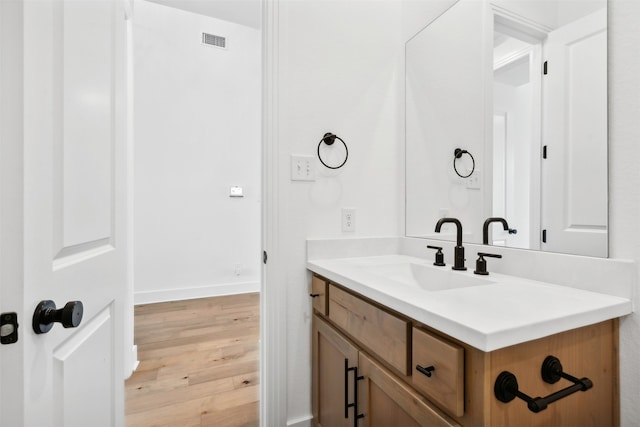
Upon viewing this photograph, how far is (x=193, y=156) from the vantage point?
134 inches

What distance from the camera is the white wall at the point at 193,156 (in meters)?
3.22

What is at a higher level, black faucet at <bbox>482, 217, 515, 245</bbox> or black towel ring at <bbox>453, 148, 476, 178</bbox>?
black towel ring at <bbox>453, 148, 476, 178</bbox>

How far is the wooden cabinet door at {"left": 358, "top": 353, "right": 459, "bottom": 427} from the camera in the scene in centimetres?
71

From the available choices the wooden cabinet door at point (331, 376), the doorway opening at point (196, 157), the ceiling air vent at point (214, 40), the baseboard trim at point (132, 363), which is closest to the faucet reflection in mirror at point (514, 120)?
the wooden cabinet door at point (331, 376)

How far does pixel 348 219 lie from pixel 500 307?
853mm

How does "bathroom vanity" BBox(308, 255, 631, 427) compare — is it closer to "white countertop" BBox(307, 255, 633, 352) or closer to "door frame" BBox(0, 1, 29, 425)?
"white countertop" BBox(307, 255, 633, 352)

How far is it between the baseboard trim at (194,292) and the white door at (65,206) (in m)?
2.50

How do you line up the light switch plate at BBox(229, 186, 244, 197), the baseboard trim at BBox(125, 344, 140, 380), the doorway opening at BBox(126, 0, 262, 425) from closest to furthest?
1. the baseboard trim at BBox(125, 344, 140, 380)
2. the doorway opening at BBox(126, 0, 262, 425)
3. the light switch plate at BBox(229, 186, 244, 197)

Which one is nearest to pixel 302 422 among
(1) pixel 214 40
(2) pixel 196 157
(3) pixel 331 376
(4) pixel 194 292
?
(3) pixel 331 376

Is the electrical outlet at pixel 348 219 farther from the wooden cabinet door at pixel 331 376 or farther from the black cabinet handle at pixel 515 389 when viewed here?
the black cabinet handle at pixel 515 389

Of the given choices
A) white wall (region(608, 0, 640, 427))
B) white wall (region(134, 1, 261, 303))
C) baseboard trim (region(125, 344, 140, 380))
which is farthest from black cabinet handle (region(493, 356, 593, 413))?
white wall (region(134, 1, 261, 303))

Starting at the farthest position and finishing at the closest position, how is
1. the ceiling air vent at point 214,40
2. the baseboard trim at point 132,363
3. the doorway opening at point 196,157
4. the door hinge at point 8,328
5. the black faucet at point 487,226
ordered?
the ceiling air vent at point 214,40, the doorway opening at point 196,157, the baseboard trim at point 132,363, the black faucet at point 487,226, the door hinge at point 8,328

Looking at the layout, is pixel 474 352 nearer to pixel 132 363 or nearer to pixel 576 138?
pixel 576 138

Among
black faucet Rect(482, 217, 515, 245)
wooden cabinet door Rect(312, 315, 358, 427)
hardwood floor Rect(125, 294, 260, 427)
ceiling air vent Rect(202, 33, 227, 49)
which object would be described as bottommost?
hardwood floor Rect(125, 294, 260, 427)
